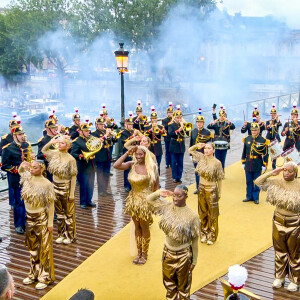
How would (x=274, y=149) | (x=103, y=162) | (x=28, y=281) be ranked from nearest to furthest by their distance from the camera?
1. (x=28, y=281)
2. (x=274, y=149)
3. (x=103, y=162)

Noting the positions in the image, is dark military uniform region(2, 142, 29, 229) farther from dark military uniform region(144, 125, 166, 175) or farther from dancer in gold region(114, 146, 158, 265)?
dark military uniform region(144, 125, 166, 175)

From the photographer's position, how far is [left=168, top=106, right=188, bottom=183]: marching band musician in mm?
13383

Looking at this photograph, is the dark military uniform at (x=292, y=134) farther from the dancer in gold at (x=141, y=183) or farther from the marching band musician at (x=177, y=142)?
the dancer in gold at (x=141, y=183)

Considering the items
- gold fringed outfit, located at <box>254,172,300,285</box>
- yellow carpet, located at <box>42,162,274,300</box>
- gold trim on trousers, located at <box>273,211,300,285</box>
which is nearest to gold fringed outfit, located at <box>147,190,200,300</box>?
yellow carpet, located at <box>42,162,274,300</box>

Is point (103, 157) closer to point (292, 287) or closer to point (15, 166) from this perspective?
point (15, 166)

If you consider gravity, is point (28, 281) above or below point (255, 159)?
below

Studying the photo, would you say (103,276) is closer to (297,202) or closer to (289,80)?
(297,202)

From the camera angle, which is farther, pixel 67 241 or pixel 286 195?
pixel 67 241

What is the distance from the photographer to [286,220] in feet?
23.7

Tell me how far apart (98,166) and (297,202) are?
6615 millimetres

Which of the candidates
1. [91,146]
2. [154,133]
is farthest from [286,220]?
[154,133]

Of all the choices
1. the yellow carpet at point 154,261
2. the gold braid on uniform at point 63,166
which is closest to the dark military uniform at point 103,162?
the yellow carpet at point 154,261

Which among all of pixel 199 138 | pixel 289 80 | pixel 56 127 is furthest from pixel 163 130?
pixel 289 80

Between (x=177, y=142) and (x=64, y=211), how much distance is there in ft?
16.8
